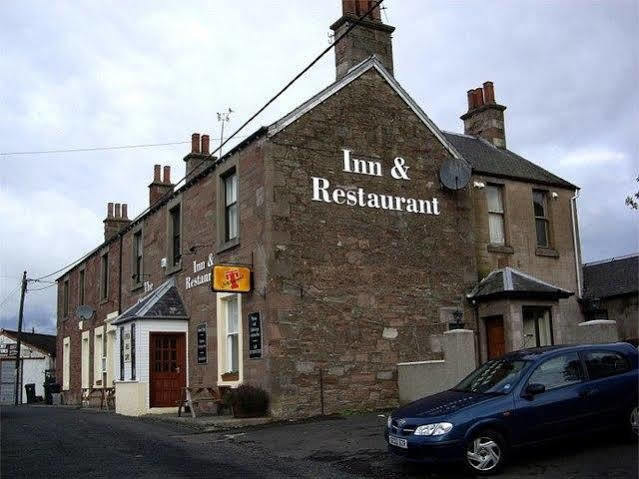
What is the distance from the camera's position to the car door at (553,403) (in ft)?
30.6

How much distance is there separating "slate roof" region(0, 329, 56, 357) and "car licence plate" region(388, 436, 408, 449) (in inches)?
1632

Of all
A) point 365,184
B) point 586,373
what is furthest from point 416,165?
point 586,373

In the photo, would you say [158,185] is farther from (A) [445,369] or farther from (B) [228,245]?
(A) [445,369]

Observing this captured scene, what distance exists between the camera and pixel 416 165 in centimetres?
1945

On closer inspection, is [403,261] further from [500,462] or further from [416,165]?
[500,462]

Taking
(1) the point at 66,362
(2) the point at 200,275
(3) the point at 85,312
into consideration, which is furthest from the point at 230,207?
(1) the point at 66,362

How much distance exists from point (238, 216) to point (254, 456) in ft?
26.1

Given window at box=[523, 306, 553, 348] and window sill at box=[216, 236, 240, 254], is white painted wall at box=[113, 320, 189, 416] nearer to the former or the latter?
window sill at box=[216, 236, 240, 254]

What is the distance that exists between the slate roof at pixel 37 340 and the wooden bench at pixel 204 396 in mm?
31247

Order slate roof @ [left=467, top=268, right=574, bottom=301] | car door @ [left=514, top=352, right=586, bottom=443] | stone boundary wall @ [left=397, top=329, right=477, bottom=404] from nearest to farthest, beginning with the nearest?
car door @ [left=514, top=352, right=586, bottom=443], stone boundary wall @ [left=397, top=329, right=477, bottom=404], slate roof @ [left=467, top=268, right=574, bottom=301]

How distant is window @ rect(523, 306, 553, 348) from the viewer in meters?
19.2

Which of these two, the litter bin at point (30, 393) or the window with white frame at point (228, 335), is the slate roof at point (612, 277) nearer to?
the window with white frame at point (228, 335)

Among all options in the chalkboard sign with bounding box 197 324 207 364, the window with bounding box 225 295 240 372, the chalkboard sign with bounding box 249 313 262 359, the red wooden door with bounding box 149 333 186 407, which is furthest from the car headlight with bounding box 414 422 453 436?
the red wooden door with bounding box 149 333 186 407

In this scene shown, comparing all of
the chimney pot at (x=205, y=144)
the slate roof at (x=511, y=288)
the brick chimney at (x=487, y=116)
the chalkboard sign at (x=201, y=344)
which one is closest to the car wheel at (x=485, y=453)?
the slate roof at (x=511, y=288)
